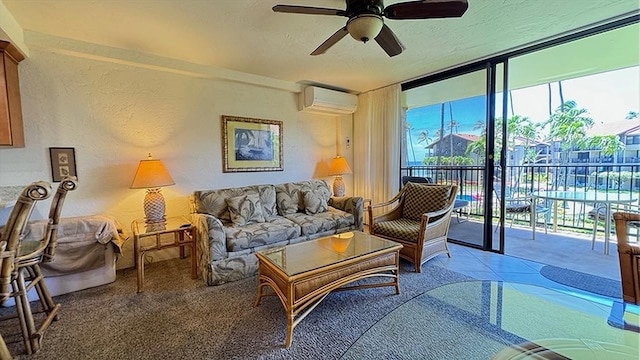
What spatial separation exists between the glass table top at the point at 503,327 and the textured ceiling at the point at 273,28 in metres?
2.17

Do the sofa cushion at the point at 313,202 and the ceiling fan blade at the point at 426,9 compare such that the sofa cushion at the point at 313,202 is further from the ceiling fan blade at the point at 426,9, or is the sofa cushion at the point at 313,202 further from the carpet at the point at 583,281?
the carpet at the point at 583,281

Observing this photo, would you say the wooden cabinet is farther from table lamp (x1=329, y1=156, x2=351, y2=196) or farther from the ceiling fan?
table lamp (x1=329, y1=156, x2=351, y2=196)

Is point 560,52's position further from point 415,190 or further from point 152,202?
point 152,202

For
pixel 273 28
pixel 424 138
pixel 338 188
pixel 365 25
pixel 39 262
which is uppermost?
pixel 273 28

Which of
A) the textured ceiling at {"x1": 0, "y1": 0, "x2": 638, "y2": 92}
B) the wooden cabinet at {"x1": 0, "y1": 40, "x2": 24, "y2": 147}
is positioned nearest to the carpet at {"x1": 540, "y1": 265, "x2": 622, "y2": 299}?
the textured ceiling at {"x1": 0, "y1": 0, "x2": 638, "y2": 92}

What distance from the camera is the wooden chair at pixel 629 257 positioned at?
1.42m

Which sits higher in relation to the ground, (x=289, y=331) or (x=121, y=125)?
(x=121, y=125)

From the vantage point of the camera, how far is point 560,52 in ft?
10.8

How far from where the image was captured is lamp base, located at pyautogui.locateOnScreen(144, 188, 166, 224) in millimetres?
2746

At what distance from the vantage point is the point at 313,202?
355 cm

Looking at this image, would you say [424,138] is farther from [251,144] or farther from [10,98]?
[10,98]

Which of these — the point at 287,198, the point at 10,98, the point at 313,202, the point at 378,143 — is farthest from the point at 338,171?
the point at 10,98

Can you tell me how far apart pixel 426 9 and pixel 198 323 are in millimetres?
2654

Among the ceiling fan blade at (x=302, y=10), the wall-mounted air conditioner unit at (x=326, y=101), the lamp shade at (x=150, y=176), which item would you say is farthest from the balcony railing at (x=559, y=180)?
the lamp shade at (x=150, y=176)
